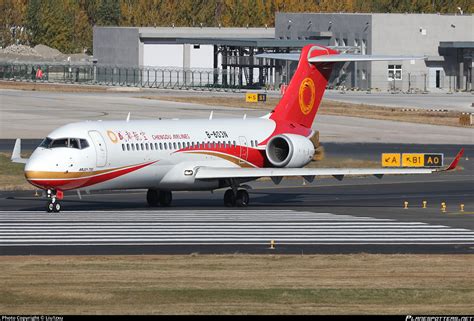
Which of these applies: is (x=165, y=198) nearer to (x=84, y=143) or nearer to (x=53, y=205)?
(x=53, y=205)

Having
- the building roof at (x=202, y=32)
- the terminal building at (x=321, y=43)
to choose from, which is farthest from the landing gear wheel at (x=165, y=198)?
the building roof at (x=202, y=32)

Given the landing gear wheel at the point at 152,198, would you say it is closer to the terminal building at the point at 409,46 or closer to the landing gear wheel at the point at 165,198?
the landing gear wheel at the point at 165,198

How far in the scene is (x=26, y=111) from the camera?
309ft

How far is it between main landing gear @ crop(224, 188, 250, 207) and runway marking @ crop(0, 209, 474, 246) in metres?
1.48

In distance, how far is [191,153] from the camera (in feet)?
142

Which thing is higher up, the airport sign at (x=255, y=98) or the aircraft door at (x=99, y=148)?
the aircraft door at (x=99, y=148)

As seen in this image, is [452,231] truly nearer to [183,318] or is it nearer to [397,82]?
[183,318]

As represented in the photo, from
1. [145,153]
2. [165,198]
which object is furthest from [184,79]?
[145,153]

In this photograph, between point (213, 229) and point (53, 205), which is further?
point (53, 205)

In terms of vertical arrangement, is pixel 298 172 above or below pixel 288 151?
below

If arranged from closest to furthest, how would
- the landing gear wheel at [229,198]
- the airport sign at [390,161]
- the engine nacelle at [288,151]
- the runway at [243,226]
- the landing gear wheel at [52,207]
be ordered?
1. the runway at [243,226]
2. the landing gear wheel at [52,207]
3. the landing gear wheel at [229,198]
4. the engine nacelle at [288,151]
5. the airport sign at [390,161]

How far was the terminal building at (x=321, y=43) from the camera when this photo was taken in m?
131

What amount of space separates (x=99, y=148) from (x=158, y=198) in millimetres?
4305

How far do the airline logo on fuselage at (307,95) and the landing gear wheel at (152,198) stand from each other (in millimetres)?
6744
